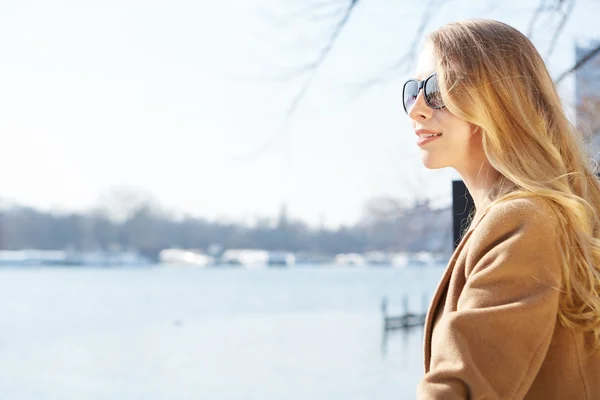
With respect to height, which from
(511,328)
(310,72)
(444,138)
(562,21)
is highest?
(562,21)

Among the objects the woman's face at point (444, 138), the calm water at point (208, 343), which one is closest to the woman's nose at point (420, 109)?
the woman's face at point (444, 138)

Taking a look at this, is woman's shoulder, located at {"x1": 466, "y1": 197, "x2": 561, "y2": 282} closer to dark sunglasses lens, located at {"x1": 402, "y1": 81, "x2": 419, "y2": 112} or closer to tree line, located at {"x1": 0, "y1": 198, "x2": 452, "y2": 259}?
dark sunglasses lens, located at {"x1": 402, "y1": 81, "x2": 419, "y2": 112}

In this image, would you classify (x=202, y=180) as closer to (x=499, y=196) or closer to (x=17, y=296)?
(x=17, y=296)

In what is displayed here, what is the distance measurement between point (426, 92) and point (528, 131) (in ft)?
0.44

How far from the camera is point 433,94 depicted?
827mm

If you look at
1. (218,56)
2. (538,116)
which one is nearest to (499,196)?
(538,116)

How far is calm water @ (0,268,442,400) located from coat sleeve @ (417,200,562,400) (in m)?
13.2

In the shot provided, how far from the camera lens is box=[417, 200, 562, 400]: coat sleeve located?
667 mm

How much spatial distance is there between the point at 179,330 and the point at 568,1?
20751 millimetres

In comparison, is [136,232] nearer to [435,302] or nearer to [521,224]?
[435,302]

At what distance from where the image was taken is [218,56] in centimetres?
3088

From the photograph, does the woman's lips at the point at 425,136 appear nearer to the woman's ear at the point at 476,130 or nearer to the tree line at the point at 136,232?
the woman's ear at the point at 476,130

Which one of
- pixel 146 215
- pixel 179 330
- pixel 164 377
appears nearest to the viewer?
pixel 164 377

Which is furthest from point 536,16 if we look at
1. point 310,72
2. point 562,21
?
point 310,72
